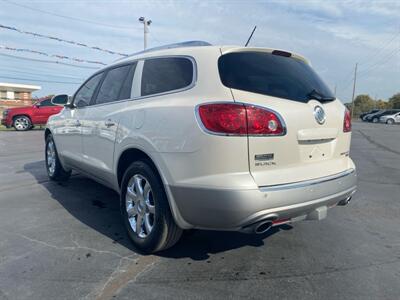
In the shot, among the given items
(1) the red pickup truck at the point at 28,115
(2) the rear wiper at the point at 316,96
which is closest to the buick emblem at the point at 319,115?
(2) the rear wiper at the point at 316,96

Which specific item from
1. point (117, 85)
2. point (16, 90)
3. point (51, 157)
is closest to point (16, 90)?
point (16, 90)

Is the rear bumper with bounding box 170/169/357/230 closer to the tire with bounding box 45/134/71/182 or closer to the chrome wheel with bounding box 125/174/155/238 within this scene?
the chrome wheel with bounding box 125/174/155/238

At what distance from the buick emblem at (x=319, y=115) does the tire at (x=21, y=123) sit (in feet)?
57.9

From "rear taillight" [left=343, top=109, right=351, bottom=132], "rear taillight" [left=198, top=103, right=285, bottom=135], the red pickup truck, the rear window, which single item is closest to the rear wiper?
the rear window

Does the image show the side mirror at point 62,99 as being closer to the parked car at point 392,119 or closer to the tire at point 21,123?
the tire at point 21,123

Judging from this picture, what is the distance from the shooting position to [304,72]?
309 centimetres

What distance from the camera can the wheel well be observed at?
2.98 m

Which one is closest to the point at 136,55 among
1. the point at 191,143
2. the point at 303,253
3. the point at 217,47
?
the point at 217,47

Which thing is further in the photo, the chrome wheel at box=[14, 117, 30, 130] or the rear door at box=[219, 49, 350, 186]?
the chrome wheel at box=[14, 117, 30, 130]

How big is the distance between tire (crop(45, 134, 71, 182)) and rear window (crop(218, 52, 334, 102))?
12.7 ft

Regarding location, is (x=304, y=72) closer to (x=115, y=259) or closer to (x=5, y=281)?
(x=115, y=259)

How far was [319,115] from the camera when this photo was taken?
2793 millimetres

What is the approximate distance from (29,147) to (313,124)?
1014 cm

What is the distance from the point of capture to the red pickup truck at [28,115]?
56.5 ft
